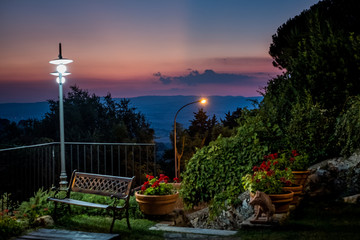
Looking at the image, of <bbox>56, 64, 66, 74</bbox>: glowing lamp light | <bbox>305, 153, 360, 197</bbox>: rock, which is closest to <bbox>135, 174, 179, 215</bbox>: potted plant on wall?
<bbox>305, 153, 360, 197</bbox>: rock

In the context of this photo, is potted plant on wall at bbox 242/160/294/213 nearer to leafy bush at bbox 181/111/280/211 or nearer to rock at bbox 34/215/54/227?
leafy bush at bbox 181/111/280/211

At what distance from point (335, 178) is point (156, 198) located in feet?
10.6

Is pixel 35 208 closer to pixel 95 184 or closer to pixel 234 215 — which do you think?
pixel 95 184

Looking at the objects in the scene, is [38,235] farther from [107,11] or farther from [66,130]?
[66,130]

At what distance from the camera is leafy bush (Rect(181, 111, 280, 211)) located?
7.30 m

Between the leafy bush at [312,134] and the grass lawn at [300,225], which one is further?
the leafy bush at [312,134]

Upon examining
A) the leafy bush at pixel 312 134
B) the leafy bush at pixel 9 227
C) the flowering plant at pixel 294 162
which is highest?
the leafy bush at pixel 312 134

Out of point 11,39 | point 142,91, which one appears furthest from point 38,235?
point 142,91

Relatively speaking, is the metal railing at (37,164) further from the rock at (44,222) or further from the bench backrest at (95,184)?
the rock at (44,222)

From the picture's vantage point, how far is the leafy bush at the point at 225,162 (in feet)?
24.0

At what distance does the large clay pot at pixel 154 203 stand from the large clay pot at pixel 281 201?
6.33 feet

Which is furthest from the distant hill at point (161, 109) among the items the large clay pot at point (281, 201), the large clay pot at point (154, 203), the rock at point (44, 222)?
the rock at point (44, 222)

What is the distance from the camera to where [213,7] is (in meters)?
16.7

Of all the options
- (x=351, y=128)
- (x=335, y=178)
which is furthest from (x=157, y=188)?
(x=351, y=128)
